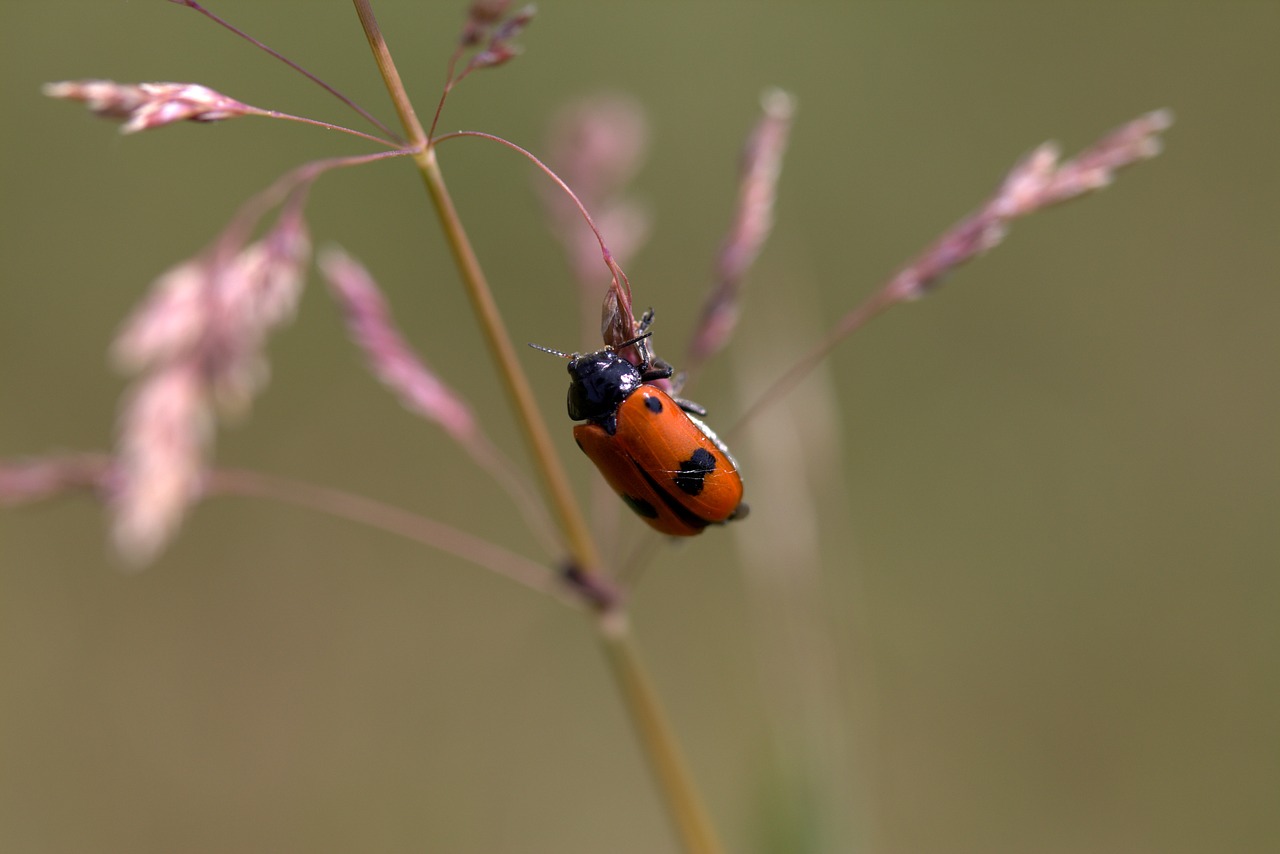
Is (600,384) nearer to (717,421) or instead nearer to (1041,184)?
(1041,184)

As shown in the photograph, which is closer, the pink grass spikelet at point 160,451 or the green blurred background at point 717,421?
the pink grass spikelet at point 160,451

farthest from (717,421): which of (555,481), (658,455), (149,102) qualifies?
(149,102)

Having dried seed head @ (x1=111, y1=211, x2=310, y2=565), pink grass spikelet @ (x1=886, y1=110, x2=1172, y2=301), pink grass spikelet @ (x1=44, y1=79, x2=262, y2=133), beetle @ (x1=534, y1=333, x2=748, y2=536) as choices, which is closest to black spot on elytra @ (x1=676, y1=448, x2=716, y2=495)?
beetle @ (x1=534, y1=333, x2=748, y2=536)

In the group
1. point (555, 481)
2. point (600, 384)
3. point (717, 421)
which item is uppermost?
point (717, 421)

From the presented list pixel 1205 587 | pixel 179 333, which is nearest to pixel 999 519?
pixel 1205 587

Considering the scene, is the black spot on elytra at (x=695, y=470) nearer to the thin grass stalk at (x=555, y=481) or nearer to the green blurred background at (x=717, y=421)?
the thin grass stalk at (x=555, y=481)

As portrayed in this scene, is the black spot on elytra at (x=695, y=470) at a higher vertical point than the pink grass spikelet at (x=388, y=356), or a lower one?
lower

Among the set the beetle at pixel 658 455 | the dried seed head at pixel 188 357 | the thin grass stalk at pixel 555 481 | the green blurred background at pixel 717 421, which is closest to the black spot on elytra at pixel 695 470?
the beetle at pixel 658 455
